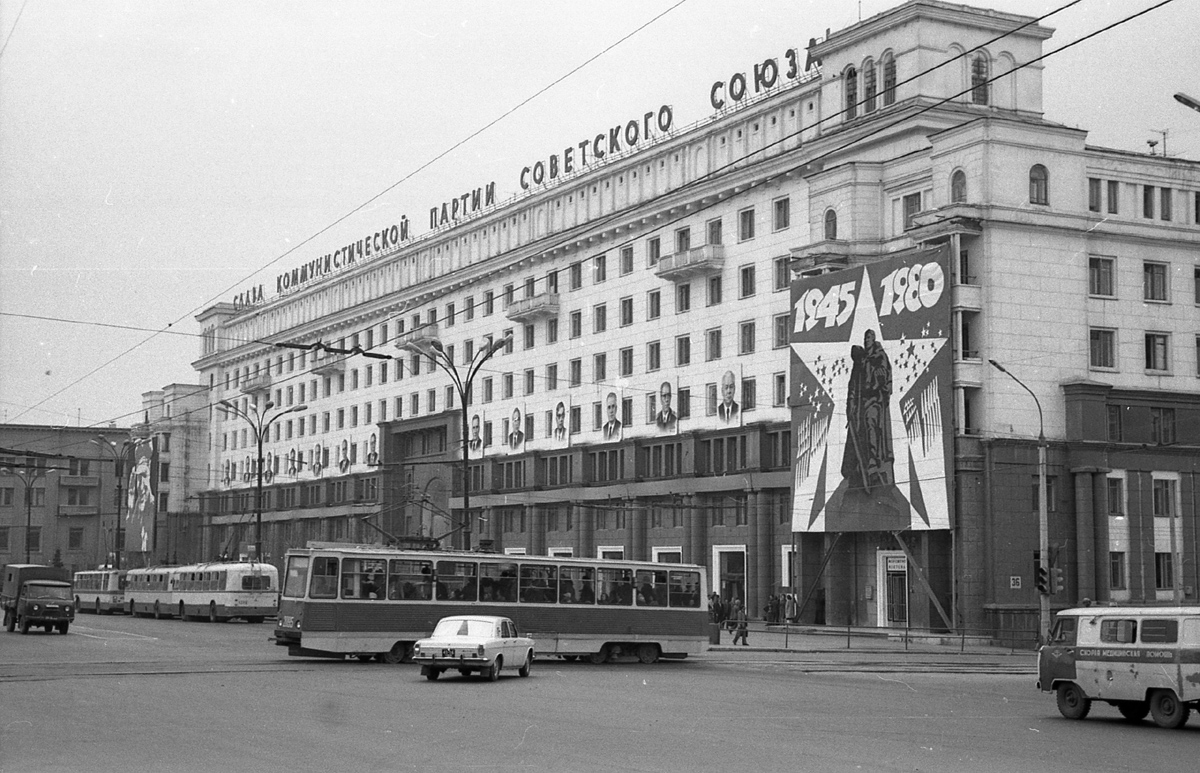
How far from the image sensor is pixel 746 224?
198 ft

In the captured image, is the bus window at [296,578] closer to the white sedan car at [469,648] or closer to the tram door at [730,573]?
the white sedan car at [469,648]

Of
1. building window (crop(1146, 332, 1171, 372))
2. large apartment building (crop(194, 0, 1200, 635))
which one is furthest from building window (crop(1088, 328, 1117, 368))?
building window (crop(1146, 332, 1171, 372))

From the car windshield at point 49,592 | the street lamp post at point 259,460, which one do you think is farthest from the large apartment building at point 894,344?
the street lamp post at point 259,460

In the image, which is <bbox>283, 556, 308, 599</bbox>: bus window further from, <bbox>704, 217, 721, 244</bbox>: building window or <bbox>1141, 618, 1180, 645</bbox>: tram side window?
<bbox>704, 217, 721, 244</bbox>: building window

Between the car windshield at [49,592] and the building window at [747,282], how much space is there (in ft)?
91.0

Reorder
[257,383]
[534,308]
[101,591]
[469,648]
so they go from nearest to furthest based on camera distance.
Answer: [469,648], [534,308], [101,591], [257,383]

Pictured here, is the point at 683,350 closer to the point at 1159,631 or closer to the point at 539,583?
the point at 539,583

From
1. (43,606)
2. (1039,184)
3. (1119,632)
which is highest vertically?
(1039,184)

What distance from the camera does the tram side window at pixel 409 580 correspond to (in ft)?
108

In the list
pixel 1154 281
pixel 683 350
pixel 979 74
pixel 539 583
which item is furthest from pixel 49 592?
pixel 1154 281

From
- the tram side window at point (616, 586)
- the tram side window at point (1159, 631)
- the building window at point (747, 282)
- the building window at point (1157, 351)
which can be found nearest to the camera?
the tram side window at point (1159, 631)

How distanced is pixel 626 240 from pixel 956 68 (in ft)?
61.3

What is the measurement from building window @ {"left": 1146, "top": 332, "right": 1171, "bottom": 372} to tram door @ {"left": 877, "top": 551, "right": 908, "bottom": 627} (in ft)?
38.5

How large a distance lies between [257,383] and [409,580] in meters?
73.1
